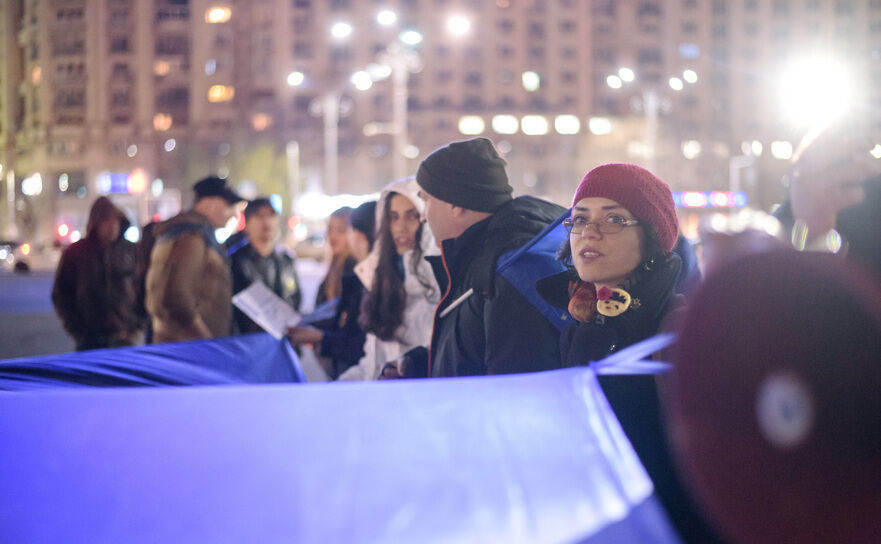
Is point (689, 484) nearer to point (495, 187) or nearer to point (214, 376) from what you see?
point (495, 187)

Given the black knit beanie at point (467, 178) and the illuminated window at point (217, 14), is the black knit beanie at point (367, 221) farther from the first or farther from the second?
the illuminated window at point (217, 14)

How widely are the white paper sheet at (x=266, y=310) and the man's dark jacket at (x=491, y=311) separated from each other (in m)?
1.86

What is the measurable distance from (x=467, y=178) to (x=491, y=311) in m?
0.85

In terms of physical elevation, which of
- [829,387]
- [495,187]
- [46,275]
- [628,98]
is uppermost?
[628,98]

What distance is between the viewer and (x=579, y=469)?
2039 mm

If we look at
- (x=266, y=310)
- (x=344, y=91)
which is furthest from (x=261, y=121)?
(x=266, y=310)

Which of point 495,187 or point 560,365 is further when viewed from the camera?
point 495,187

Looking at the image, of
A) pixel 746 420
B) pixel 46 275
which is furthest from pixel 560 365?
pixel 46 275

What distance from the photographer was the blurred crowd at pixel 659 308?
1468 mm

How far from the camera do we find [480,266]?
11.0 ft

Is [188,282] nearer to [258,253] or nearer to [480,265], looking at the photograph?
[258,253]

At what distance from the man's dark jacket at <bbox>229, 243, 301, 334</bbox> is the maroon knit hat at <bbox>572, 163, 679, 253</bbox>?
4.58m

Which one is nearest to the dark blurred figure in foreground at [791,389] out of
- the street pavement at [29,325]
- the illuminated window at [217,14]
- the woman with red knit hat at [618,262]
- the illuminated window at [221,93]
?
the woman with red knit hat at [618,262]

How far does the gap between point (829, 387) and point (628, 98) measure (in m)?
88.9
